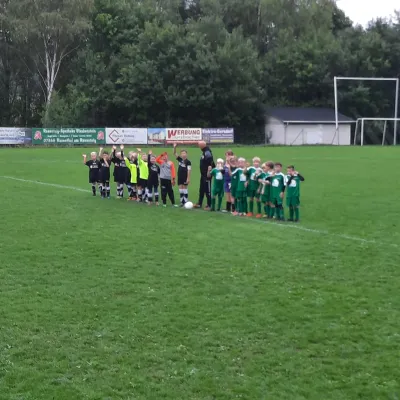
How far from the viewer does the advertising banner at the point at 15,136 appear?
47219 millimetres

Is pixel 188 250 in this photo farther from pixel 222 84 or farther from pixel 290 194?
pixel 222 84

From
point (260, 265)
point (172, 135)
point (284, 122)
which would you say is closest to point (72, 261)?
point (260, 265)

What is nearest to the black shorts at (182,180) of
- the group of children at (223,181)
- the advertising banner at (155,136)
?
the group of children at (223,181)

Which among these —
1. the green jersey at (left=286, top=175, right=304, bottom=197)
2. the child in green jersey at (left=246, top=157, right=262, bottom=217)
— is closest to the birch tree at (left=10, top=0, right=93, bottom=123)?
the child in green jersey at (left=246, top=157, right=262, bottom=217)

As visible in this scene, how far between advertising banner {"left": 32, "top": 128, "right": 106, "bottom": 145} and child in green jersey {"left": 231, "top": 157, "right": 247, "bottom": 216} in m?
35.4

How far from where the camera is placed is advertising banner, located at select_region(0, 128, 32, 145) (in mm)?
47219

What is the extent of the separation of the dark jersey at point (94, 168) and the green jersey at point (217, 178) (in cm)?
441

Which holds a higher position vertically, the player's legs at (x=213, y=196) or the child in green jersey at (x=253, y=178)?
the child in green jersey at (x=253, y=178)

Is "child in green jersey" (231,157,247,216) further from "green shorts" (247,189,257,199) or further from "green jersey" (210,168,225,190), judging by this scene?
"green jersey" (210,168,225,190)

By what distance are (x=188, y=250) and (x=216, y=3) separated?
192 feet

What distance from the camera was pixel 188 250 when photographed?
1062 cm

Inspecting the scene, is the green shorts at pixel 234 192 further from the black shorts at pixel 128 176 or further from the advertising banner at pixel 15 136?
the advertising banner at pixel 15 136

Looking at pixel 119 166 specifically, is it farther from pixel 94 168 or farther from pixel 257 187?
pixel 257 187

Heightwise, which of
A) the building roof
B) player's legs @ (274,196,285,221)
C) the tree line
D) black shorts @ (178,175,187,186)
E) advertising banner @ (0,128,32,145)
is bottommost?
player's legs @ (274,196,285,221)
